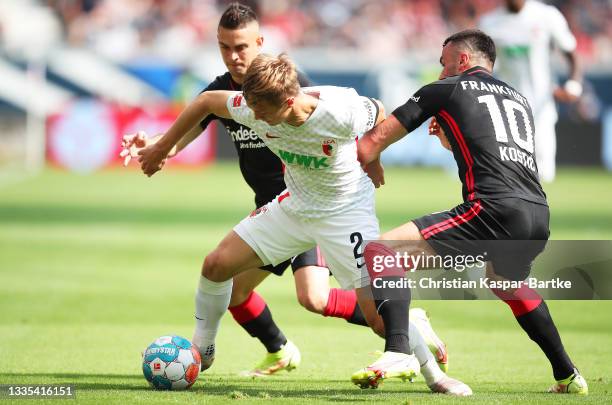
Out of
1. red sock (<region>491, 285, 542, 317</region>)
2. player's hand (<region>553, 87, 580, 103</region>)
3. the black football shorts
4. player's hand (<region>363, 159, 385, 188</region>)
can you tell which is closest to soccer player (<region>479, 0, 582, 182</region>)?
player's hand (<region>553, 87, 580, 103</region>)

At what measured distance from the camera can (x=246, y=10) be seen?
773cm

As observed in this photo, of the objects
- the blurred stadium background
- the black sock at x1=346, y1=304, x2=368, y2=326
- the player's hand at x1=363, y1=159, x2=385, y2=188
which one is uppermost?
the blurred stadium background

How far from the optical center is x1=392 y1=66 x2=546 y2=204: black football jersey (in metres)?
6.37

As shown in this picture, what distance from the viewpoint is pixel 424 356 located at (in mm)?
6473

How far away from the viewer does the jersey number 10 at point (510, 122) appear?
6.45 meters

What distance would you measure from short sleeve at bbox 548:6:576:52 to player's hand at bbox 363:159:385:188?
5.29 m

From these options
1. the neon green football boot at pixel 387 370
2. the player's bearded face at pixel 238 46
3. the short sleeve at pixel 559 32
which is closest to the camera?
the neon green football boot at pixel 387 370

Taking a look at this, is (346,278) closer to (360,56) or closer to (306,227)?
(306,227)

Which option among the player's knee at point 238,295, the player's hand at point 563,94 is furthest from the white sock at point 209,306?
the player's hand at point 563,94

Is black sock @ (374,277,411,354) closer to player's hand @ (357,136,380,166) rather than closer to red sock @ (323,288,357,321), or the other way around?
player's hand @ (357,136,380,166)

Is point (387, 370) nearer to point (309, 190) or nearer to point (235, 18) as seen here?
point (309, 190)

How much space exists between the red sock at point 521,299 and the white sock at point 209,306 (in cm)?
181

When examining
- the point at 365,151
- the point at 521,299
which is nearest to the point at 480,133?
the point at 365,151

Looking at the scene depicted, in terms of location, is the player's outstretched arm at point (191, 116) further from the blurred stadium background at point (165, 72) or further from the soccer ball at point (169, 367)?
the blurred stadium background at point (165, 72)
